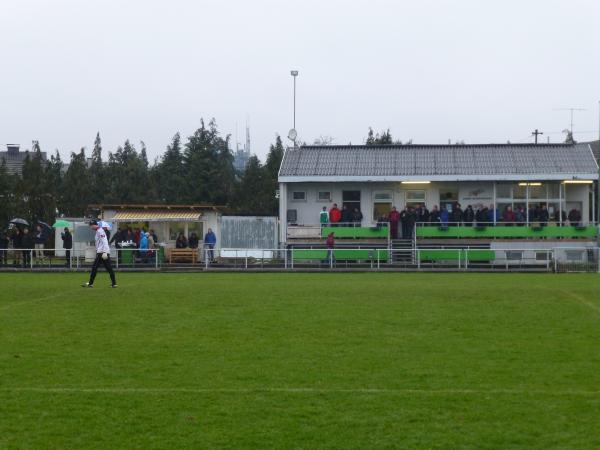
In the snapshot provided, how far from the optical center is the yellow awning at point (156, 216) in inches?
1928

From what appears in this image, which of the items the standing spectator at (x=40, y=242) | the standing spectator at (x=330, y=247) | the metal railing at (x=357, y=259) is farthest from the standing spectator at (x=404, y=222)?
the standing spectator at (x=40, y=242)

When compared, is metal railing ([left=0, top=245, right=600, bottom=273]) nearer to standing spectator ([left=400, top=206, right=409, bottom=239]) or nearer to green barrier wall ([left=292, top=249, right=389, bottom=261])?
green barrier wall ([left=292, top=249, right=389, bottom=261])

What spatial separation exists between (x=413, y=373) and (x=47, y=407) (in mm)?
4478

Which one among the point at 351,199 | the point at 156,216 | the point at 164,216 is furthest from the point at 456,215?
the point at 156,216

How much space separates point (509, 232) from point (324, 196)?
397 inches

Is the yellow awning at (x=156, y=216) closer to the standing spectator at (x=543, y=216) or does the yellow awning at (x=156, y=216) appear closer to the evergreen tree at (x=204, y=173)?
the standing spectator at (x=543, y=216)

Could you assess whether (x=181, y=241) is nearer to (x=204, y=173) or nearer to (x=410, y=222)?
(x=410, y=222)

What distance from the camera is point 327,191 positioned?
5253 cm

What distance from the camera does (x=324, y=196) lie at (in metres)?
52.6

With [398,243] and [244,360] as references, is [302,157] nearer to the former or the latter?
[398,243]

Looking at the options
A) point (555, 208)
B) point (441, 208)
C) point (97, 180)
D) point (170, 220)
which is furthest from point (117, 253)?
point (97, 180)

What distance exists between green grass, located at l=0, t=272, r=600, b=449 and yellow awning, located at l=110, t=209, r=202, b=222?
90.3ft

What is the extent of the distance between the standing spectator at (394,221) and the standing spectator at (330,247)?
2936mm

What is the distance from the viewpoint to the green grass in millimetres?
9320
